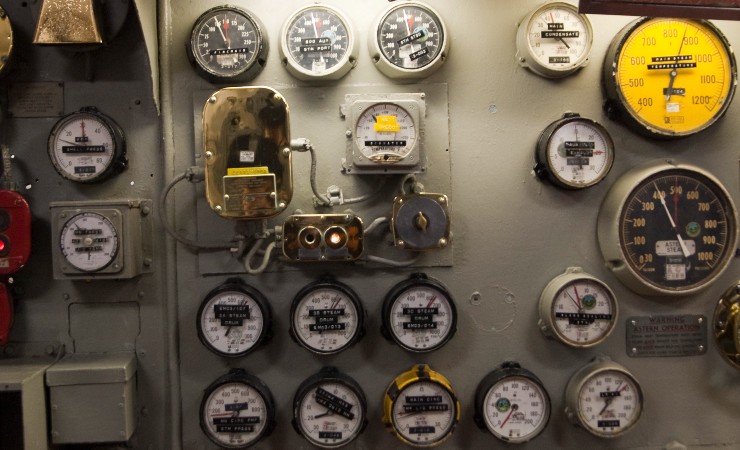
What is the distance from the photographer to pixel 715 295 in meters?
2.02

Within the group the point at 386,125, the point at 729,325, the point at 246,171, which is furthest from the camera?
the point at 729,325

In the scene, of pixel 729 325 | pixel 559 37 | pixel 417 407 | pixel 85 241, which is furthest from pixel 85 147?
pixel 729 325

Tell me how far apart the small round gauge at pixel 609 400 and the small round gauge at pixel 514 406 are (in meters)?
0.14

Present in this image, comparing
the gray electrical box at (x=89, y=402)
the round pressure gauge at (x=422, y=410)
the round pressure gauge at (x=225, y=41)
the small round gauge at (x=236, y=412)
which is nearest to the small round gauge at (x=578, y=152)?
the round pressure gauge at (x=422, y=410)

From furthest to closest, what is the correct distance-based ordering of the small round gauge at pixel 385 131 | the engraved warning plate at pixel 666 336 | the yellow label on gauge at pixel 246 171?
the engraved warning plate at pixel 666 336 < the small round gauge at pixel 385 131 < the yellow label on gauge at pixel 246 171

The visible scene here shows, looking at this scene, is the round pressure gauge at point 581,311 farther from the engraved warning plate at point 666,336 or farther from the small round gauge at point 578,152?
the small round gauge at point 578,152

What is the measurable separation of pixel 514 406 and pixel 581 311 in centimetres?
46

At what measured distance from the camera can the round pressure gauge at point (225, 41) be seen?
6.07 feet

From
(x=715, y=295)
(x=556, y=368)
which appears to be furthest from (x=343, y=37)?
(x=715, y=295)

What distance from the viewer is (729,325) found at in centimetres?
Answer: 195

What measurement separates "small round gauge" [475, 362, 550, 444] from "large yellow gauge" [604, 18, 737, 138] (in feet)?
3.67

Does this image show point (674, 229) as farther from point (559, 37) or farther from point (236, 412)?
point (236, 412)

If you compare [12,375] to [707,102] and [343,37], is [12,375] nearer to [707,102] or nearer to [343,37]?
[343,37]

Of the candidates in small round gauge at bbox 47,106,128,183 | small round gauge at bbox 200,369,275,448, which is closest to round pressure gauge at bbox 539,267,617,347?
small round gauge at bbox 200,369,275,448
